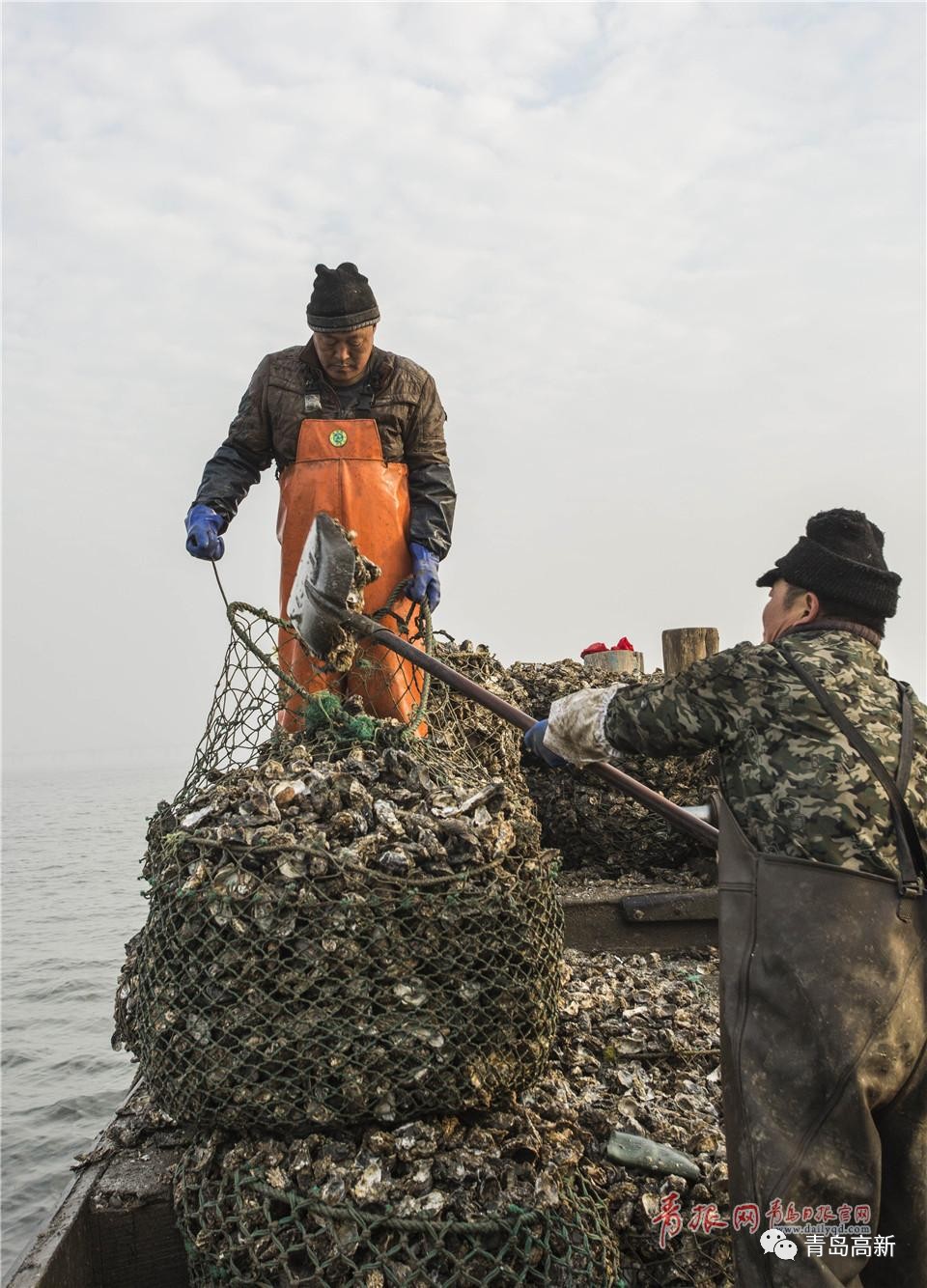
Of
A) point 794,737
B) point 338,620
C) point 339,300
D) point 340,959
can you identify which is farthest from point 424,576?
point 794,737

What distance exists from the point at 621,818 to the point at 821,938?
14.2 feet

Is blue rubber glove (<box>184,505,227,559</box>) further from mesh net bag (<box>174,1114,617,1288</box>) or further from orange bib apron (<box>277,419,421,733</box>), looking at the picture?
mesh net bag (<box>174,1114,617,1288</box>)

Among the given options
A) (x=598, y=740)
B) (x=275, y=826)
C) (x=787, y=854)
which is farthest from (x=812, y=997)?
(x=275, y=826)

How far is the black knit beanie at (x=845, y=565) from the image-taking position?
10.4 feet

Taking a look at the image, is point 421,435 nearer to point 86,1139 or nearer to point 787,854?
point 787,854

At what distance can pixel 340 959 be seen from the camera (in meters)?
3.21

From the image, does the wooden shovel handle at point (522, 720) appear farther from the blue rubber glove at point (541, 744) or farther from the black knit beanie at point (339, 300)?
the black knit beanie at point (339, 300)

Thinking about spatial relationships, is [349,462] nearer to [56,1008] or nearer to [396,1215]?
[396,1215]

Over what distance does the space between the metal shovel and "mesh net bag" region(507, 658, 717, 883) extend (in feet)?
8.34

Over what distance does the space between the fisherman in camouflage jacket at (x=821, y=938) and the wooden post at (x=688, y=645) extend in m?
4.92

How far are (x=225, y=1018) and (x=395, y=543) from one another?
285 cm

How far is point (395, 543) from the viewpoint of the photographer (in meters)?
5.45

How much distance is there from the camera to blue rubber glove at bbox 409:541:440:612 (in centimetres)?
526

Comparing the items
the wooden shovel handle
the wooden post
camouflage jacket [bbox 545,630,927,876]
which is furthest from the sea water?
the wooden post
